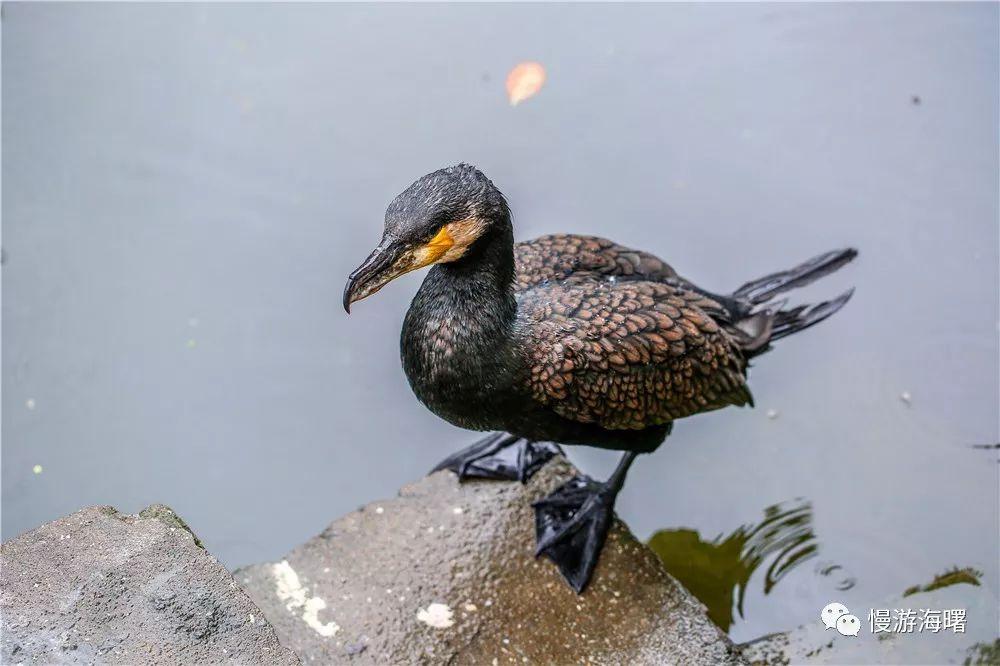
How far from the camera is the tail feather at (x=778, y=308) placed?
13.6 ft

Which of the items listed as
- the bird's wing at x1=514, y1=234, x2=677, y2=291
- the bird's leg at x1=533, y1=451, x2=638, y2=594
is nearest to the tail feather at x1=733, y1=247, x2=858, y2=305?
the bird's wing at x1=514, y1=234, x2=677, y2=291

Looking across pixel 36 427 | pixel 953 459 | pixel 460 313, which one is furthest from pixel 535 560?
pixel 36 427

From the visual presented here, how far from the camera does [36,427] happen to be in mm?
4695

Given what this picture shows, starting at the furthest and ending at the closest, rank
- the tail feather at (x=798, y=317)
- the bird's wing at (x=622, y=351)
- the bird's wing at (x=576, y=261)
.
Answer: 1. the tail feather at (x=798, y=317)
2. the bird's wing at (x=576, y=261)
3. the bird's wing at (x=622, y=351)

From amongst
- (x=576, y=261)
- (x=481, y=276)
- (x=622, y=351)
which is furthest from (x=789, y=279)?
(x=481, y=276)

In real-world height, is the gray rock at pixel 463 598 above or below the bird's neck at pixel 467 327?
below

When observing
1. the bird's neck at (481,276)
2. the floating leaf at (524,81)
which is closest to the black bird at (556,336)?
the bird's neck at (481,276)

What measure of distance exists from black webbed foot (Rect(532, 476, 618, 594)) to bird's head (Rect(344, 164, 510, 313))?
133 cm

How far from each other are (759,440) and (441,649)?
2.00 meters

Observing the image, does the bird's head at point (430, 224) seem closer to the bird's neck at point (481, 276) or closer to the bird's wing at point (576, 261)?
the bird's neck at point (481, 276)

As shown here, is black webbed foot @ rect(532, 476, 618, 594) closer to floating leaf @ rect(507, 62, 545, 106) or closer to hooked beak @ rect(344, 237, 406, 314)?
hooked beak @ rect(344, 237, 406, 314)

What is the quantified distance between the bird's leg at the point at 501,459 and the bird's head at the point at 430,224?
1.29m

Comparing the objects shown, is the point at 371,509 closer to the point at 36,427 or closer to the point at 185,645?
the point at 185,645

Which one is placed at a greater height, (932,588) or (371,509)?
(371,509)
